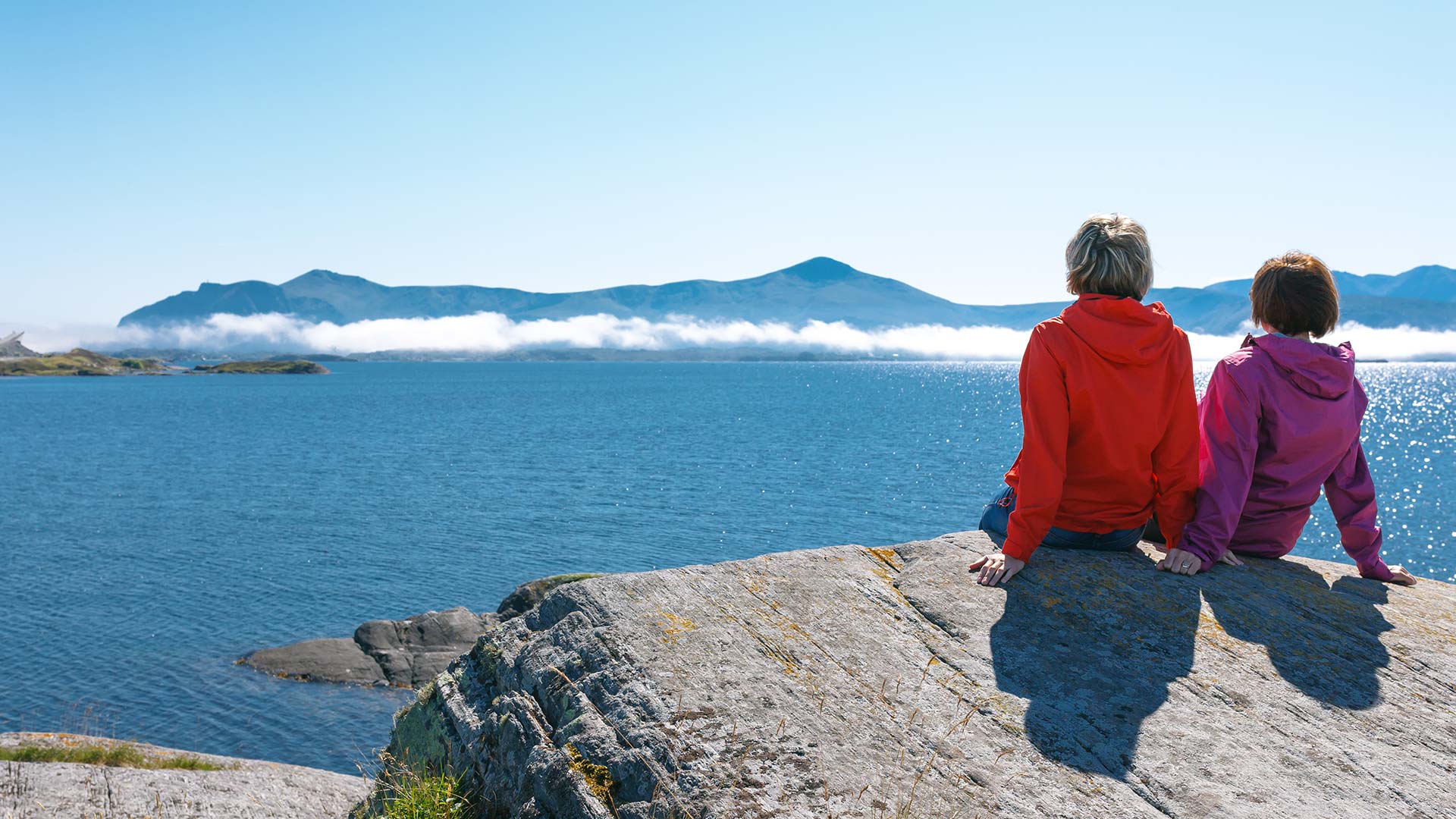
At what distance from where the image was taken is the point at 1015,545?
550cm

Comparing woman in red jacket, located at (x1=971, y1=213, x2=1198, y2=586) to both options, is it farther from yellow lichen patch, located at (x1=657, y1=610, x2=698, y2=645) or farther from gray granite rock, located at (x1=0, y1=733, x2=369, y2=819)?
gray granite rock, located at (x1=0, y1=733, x2=369, y2=819)

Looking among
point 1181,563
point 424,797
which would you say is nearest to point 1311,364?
point 1181,563

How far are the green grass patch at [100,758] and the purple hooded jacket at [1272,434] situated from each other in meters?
15.8

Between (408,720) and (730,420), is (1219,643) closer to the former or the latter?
(408,720)

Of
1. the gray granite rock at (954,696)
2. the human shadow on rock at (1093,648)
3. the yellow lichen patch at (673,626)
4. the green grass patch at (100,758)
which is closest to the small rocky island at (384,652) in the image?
the green grass patch at (100,758)

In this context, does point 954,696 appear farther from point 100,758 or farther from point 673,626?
point 100,758

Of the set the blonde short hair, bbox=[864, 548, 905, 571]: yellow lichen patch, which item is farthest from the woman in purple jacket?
bbox=[864, 548, 905, 571]: yellow lichen patch

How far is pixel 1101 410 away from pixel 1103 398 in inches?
2.8

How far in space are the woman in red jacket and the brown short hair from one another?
1052mm

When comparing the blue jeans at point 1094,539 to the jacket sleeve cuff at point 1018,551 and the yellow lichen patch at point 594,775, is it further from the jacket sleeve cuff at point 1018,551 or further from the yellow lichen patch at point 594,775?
the yellow lichen patch at point 594,775

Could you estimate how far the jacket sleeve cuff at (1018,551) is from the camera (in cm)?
548

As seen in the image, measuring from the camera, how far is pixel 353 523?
44969 millimetres

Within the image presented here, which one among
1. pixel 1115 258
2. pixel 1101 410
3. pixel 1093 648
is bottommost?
pixel 1093 648

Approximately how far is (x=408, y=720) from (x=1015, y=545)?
4.26 metres
